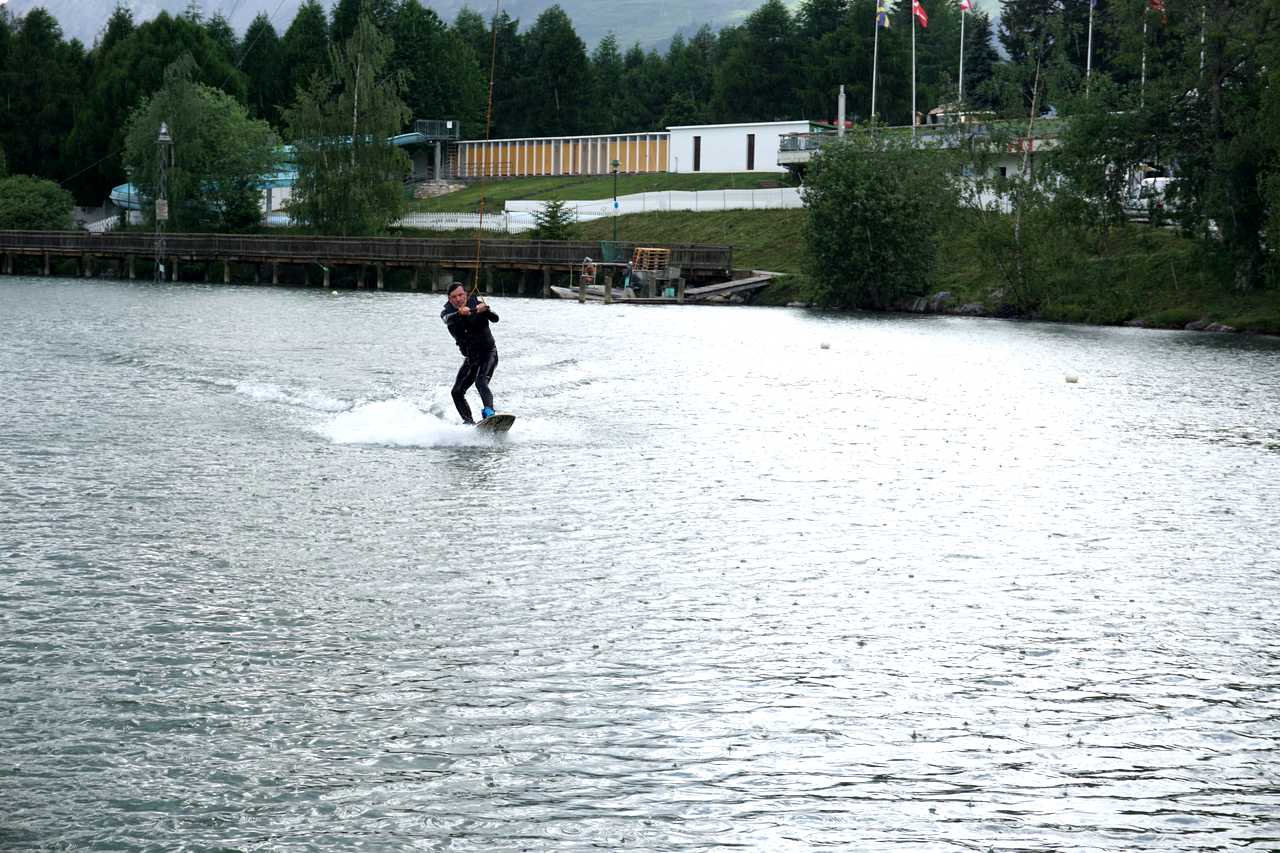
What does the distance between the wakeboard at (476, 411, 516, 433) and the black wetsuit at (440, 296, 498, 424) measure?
215mm

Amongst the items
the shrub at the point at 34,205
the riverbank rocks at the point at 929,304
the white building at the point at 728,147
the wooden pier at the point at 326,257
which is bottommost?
the riverbank rocks at the point at 929,304

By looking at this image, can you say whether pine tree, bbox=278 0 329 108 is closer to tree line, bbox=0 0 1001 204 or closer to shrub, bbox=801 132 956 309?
tree line, bbox=0 0 1001 204

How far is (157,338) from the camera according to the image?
4416cm

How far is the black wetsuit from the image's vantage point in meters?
23.7

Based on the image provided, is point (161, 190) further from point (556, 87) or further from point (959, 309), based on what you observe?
point (556, 87)

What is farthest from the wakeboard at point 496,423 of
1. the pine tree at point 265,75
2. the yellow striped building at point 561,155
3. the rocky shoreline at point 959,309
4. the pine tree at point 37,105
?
the pine tree at point 265,75

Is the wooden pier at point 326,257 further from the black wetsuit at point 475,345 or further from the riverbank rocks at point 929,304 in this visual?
the black wetsuit at point 475,345

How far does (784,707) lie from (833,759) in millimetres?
965

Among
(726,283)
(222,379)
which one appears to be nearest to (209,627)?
(222,379)

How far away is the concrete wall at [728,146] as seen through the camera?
383 ft

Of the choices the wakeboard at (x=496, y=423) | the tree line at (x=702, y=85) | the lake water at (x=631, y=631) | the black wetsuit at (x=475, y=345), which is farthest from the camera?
the tree line at (x=702, y=85)

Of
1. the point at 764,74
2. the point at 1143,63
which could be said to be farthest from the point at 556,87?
the point at 1143,63

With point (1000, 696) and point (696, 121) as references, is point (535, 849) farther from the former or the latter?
point (696, 121)

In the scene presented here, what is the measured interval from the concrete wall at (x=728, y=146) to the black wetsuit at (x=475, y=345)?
305 ft
